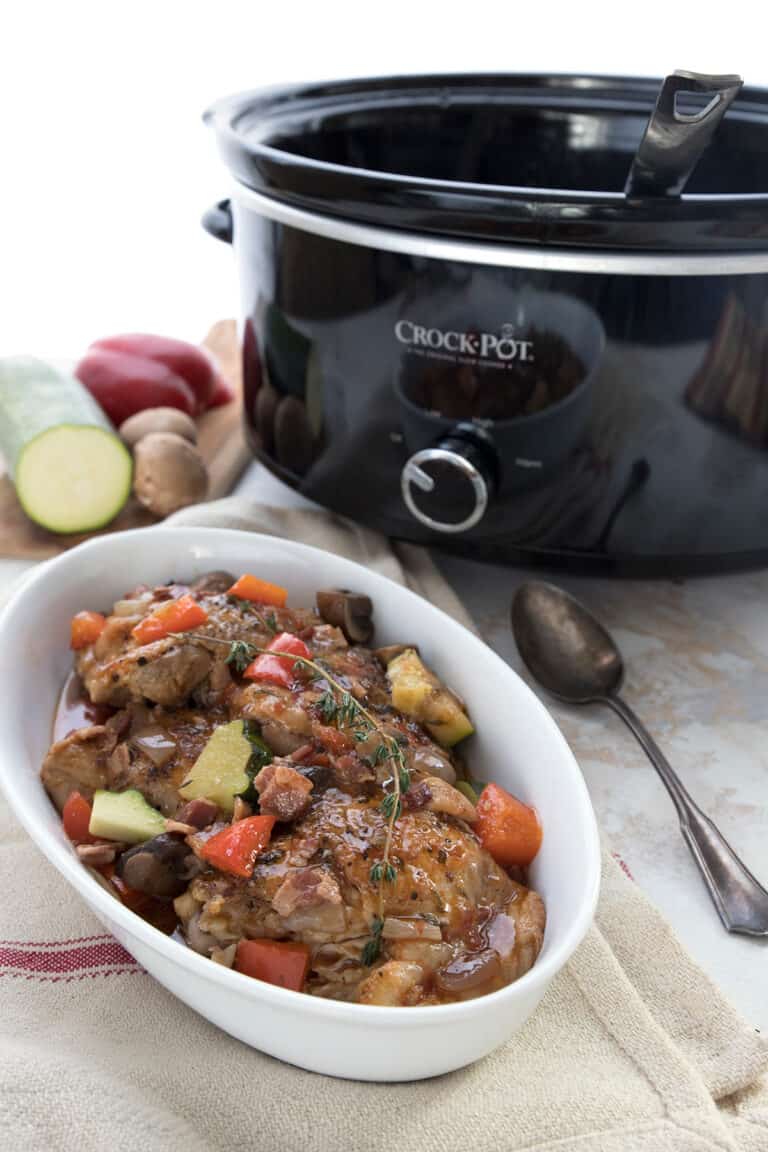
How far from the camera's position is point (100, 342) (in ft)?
8.32

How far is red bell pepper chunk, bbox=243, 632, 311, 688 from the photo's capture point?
4.38 feet

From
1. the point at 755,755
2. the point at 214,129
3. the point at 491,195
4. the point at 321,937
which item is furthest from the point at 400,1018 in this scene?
the point at 214,129

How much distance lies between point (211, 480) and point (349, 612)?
33.3 inches

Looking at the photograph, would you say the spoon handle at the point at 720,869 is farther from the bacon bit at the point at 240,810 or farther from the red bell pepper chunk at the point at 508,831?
the bacon bit at the point at 240,810

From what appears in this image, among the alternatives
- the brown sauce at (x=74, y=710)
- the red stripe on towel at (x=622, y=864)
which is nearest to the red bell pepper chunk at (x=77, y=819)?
the brown sauce at (x=74, y=710)

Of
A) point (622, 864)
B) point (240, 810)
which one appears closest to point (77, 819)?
point (240, 810)

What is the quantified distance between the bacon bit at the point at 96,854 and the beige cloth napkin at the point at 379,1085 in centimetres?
13

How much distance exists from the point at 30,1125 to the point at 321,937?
297 mm

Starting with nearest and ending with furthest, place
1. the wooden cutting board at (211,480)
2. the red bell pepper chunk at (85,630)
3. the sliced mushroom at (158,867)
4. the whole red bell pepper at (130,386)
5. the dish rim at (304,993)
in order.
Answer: the dish rim at (304,993)
the sliced mushroom at (158,867)
the red bell pepper chunk at (85,630)
the wooden cutting board at (211,480)
the whole red bell pepper at (130,386)

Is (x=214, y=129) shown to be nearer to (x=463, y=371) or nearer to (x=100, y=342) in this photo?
(x=463, y=371)

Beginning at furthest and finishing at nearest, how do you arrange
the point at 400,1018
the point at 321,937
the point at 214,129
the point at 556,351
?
the point at 214,129, the point at 556,351, the point at 321,937, the point at 400,1018

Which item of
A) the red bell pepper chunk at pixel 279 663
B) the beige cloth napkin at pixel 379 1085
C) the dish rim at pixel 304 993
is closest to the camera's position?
the dish rim at pixel 304 993

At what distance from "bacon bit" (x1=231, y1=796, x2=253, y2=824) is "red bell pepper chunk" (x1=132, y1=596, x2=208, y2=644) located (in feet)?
0.92

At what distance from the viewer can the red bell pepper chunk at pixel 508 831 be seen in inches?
46.6
